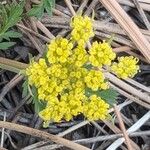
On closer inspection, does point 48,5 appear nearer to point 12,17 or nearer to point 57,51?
point 12,17

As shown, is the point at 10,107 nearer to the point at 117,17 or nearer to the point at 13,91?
the point at 13,91

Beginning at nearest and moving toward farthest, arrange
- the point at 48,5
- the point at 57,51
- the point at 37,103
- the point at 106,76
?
the point at 57,51, the point at 37,103, the point at 48,5, the point at 106,76

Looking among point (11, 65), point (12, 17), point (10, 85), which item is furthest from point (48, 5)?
point (10, 85)

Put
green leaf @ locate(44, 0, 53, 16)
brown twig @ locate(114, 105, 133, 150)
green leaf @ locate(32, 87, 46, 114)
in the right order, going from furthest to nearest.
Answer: brown twig @ locate(114, 105, 133, 150) < green leaf @ locate(44, 0, 53, 16) < green leaf @ locate(32, 87, 46, 114)

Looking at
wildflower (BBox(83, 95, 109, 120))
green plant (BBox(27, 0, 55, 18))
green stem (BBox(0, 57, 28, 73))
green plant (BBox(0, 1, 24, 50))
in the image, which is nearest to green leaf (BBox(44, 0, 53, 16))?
green plant (BBox(27, 0, 55, 18))

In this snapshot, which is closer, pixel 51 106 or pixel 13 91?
pixel 51 106

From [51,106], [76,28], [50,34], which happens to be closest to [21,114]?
[50,34]

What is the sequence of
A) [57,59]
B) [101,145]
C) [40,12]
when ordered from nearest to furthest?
1. [57,59]
2. [40,12]
3. [101,145]

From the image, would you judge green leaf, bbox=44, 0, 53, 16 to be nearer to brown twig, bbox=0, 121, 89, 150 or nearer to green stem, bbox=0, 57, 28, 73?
green stem, bbox=0, 57, 28, 73
